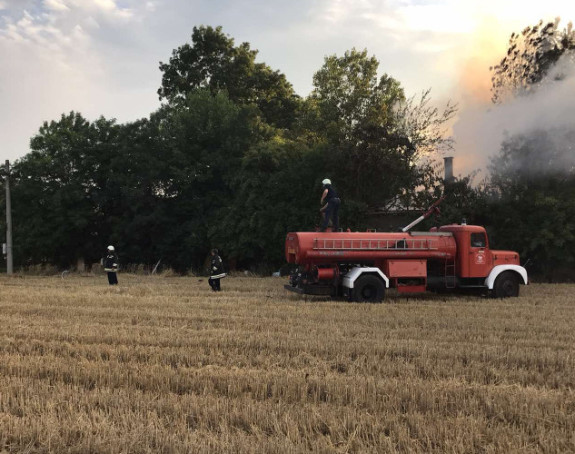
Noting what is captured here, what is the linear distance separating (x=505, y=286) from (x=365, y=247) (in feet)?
15.1

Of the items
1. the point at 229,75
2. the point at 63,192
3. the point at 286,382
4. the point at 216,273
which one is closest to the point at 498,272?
the point at 216,273

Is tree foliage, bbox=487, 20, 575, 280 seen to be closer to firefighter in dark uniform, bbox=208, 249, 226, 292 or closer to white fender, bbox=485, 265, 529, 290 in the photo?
Answer: white fender, bbox=485, 265, 529, 290

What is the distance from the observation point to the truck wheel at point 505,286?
50.3ft

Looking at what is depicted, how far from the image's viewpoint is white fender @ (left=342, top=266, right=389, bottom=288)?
1416cm

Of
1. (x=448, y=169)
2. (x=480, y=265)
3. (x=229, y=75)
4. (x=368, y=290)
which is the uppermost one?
(x=229, y=75)

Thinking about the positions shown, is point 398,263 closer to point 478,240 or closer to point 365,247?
point 365,247

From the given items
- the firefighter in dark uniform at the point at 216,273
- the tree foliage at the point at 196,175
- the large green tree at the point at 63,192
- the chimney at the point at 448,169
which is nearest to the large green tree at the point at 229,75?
the tree foliage at the point at 196,175

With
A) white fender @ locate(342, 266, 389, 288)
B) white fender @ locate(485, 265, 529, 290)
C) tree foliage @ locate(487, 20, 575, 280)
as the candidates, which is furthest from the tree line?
white fender @ locate(342, 266, 389, 288)

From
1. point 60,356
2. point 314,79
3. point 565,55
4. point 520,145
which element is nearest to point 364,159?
point 520,145

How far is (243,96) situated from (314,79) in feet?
29.3

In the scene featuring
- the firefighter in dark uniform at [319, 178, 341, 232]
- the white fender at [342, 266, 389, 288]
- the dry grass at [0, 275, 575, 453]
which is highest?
the firefighter in dark uniform at [319, 178, 341, 232]

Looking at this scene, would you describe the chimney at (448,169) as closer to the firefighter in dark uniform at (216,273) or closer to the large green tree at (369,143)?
the large green tree at (369,143)

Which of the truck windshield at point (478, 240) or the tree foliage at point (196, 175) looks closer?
the truck windshield at point (478, 240)

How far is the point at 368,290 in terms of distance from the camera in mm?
14547
